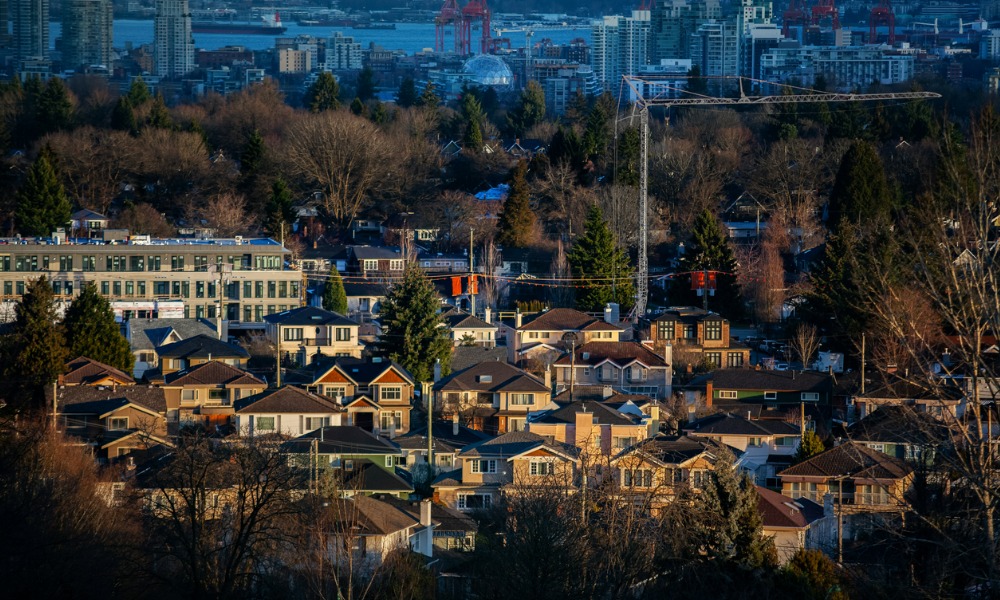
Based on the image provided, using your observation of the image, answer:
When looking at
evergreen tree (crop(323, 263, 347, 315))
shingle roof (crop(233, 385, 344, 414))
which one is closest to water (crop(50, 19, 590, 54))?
evergreen tree (crop(323, 263, 347, 315))

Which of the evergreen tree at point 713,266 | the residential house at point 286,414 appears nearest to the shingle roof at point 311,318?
the residential house at point 286,414

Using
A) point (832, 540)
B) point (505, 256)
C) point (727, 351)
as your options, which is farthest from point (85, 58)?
point (832, 540)

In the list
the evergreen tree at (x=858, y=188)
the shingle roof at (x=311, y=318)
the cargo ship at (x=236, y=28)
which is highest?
the cargo ship at (x=236, y=28)

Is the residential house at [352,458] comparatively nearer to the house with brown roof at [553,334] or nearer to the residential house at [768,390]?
the residential house at [768,390]

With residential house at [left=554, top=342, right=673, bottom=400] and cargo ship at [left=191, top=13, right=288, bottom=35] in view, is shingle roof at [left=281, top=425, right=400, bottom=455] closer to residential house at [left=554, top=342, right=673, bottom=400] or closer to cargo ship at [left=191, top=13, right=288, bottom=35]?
residential house at [left=554, top=342, right=673, bottom=400]

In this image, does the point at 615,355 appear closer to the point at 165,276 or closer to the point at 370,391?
the point at 370,391
